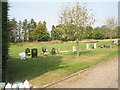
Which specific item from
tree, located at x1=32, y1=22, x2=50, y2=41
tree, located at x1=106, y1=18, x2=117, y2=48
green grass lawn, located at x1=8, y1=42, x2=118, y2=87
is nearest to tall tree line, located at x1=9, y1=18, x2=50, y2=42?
tree, located at x1=32, y1=22, x2=50, y2=41

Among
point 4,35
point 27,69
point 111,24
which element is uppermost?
point 111,24

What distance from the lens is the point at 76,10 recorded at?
51.9ft

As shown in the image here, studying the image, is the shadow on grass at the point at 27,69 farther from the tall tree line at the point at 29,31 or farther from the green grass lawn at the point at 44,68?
the tall tree line at the point at 29,31

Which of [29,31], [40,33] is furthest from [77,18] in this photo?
[29,31]

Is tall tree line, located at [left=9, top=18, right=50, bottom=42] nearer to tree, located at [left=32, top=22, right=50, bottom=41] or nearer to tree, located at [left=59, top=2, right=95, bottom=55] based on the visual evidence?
tree, located at [left=32, top=22, right=50, bottom=41]

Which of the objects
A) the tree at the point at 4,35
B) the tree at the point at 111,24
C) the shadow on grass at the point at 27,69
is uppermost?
the tree at the point at 111,24

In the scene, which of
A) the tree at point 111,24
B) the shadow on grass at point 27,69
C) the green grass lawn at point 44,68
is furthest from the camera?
the tree at point 111,24

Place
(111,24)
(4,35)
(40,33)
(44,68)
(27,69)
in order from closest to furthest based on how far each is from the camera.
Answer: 1. (4,35)
2. (27,69)
3. (44,68)
4. (111,24)
5. (40,33)

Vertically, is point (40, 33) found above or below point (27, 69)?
above

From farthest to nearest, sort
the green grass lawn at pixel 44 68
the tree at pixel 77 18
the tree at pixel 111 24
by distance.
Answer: the tree at pixel 111 24
the tree at pixel 77 18
the green grass lawn at pixel 44 68

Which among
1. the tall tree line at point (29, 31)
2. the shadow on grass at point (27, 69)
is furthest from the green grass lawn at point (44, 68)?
the tall tree line at point (29, 31)

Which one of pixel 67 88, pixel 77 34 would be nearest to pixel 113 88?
pixel 67 88

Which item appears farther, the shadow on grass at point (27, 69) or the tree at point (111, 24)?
the tree at point (111, 24)

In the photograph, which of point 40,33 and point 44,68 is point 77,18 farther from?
point 40,33
